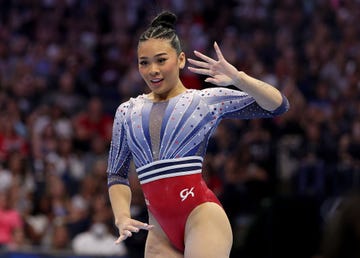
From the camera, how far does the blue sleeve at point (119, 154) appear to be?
4465 mm

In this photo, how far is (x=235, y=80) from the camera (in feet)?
13.0

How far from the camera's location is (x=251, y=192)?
9.95 metres

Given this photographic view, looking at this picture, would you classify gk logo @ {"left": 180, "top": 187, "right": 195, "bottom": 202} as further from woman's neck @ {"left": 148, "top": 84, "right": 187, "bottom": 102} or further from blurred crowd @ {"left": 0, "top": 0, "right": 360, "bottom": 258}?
blurred crowd @ {"left": 0, "top": 0, "right": 360, "bottom": 258}

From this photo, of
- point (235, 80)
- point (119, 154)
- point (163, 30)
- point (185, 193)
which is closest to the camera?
point (235, 80)

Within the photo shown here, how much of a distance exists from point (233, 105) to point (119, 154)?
74cm

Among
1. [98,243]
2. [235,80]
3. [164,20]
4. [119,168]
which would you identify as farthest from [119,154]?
[98,243]

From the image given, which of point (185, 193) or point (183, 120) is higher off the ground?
point (183, 120)

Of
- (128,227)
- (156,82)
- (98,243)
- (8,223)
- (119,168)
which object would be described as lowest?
(98,243)

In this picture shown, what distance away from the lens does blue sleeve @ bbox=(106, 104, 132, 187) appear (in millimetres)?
4465

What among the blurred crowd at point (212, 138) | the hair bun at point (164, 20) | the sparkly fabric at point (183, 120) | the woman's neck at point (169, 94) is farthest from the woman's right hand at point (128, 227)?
the blurred crowd at point (212, 138)

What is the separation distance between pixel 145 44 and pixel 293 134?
6712 mm

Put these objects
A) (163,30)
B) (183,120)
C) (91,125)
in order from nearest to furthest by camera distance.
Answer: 1. (183,120)
2. (163,30)
3. (91,125)

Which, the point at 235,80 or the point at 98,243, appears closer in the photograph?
the point at 235,80

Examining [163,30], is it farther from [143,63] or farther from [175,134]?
[175,134]
